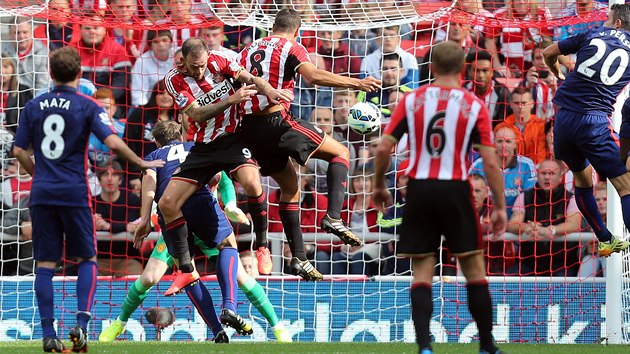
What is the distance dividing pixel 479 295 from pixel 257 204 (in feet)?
11.4

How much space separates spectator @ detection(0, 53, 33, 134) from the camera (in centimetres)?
1259

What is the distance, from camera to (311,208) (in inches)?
492

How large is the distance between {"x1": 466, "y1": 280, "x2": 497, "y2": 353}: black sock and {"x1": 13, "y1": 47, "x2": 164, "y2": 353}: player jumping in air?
94.1 inches

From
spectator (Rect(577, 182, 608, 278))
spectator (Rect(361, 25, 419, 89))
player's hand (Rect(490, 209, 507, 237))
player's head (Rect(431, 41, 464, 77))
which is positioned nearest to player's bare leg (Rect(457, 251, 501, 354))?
player's hand (Rect(490, 209, 507, 237))

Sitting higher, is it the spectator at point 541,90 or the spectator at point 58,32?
the spectator at point 58,32

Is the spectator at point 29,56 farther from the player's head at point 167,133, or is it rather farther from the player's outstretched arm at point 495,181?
the player's outstretched arm at point 495,181

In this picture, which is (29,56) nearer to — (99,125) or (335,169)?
(335,169)

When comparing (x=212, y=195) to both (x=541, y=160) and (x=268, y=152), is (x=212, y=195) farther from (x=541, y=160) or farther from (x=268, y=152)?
(x=541, y=160)

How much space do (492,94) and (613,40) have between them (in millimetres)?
3120

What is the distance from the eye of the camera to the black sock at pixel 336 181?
31.1ft

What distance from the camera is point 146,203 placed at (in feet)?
32.7

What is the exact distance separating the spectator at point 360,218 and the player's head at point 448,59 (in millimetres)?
5576

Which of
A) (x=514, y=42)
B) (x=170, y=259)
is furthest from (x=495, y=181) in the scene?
(x=514, y=42)

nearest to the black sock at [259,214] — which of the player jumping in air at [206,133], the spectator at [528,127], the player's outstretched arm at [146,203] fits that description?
the player jumping in air at [206,133]
